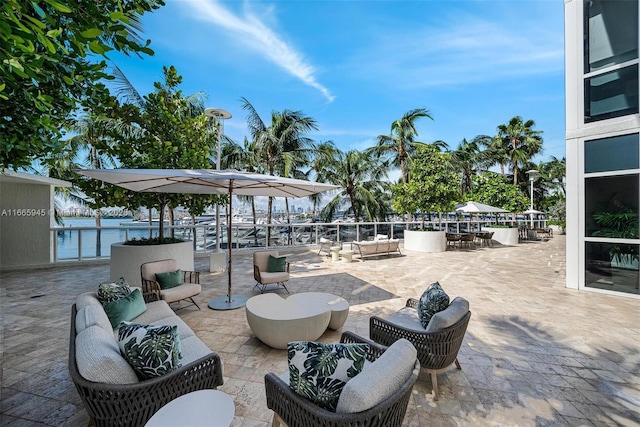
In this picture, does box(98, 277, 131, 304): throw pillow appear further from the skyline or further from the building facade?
the building facade

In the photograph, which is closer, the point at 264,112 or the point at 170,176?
the point at 170,176

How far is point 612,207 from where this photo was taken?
18.6 feet

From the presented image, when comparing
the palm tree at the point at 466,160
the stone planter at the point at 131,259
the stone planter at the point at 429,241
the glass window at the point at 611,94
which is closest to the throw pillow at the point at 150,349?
the stone planter at the point at 131,259

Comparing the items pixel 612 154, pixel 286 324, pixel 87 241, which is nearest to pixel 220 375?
pixel 286 324

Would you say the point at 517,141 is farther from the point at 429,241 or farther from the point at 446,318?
the point at 446,318

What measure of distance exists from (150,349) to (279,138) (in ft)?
44.9

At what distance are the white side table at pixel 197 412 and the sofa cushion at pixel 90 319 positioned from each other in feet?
3.79

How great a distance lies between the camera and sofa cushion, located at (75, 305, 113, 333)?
88.8 inches

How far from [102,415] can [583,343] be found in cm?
527

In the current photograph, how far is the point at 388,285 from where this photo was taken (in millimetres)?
6363

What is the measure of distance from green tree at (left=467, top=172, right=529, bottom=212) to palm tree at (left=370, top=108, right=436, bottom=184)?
4522mm

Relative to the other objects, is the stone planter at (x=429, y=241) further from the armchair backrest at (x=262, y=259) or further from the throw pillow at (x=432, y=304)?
the throw pillow at (x=432, y=304)

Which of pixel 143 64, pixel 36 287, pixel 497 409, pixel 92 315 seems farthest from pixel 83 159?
pixel 497 409

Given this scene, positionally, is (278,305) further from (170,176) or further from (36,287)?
(36,287)
